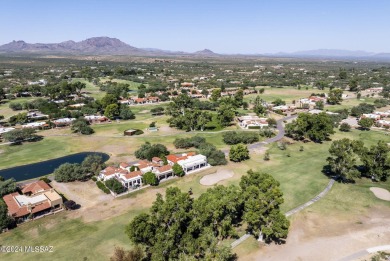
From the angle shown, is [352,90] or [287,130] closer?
[287,130]

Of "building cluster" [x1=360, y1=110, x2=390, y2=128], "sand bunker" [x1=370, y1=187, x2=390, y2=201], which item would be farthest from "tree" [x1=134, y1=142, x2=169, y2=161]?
"building cluster" [x1=360, y1=110, x2=390, y2=128]

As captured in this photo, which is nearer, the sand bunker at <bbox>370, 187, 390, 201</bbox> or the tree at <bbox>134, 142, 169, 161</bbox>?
the sand bunker at <bbox>370, 187, 390, 201</bbox>

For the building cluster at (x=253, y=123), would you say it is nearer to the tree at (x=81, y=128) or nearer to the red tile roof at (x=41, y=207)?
the tree at (x=81, y=128)

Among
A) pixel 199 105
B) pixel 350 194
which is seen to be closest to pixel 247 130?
pixel 199 105

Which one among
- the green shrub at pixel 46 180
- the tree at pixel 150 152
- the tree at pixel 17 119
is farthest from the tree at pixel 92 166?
the tree at pixel 17 119

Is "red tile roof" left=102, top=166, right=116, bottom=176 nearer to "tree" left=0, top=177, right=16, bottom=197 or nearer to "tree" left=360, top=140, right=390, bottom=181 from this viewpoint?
"tree" left=0, top=177, right=16, bottom=197

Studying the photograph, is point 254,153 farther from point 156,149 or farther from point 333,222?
point 333,222
